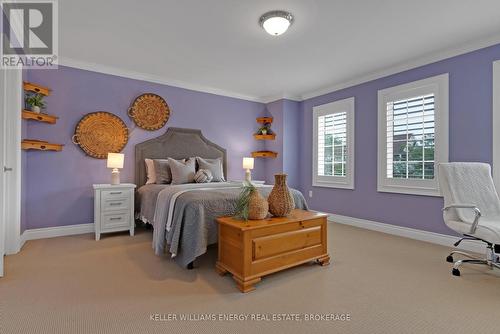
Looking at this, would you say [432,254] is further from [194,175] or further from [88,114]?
[88,114]

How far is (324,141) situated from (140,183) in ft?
11.2

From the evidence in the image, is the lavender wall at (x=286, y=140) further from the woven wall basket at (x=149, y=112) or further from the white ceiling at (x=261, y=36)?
the woven wall basket at (x=149, y=112)

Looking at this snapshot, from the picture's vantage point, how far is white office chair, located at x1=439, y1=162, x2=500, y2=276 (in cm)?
243

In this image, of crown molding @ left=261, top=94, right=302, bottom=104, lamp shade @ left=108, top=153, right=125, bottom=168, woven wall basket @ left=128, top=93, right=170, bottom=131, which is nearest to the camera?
lamp shade @ left=108, top=153, right=125, bottom=168

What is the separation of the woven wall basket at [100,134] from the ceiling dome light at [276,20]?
107 inches

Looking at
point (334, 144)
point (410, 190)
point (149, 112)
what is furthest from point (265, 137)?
point (410, 190)

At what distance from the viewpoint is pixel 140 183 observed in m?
4.21

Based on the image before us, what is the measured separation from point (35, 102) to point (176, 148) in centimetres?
196

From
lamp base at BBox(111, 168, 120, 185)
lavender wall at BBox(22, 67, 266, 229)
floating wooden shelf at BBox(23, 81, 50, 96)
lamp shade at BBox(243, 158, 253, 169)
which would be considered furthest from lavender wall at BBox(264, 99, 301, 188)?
floating wooden shelf at BBox(23, 81, 50, 96)

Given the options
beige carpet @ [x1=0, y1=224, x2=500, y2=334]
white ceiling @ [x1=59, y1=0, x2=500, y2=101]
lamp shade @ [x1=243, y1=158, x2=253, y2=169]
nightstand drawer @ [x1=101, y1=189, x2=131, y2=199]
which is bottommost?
beige carpet @ [x1=0, y1=224, x2=500, y2=334]

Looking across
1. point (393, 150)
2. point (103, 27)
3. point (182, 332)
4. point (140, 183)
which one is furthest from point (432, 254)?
point (103, 27)

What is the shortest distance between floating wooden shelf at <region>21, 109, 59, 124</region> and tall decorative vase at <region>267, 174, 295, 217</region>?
10.1ft

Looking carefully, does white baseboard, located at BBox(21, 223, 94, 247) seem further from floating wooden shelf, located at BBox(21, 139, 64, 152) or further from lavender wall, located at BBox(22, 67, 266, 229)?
floating wooden shelf, located at BBox(21, 139, 64, 152)

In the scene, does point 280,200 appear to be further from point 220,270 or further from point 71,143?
point 71,143
